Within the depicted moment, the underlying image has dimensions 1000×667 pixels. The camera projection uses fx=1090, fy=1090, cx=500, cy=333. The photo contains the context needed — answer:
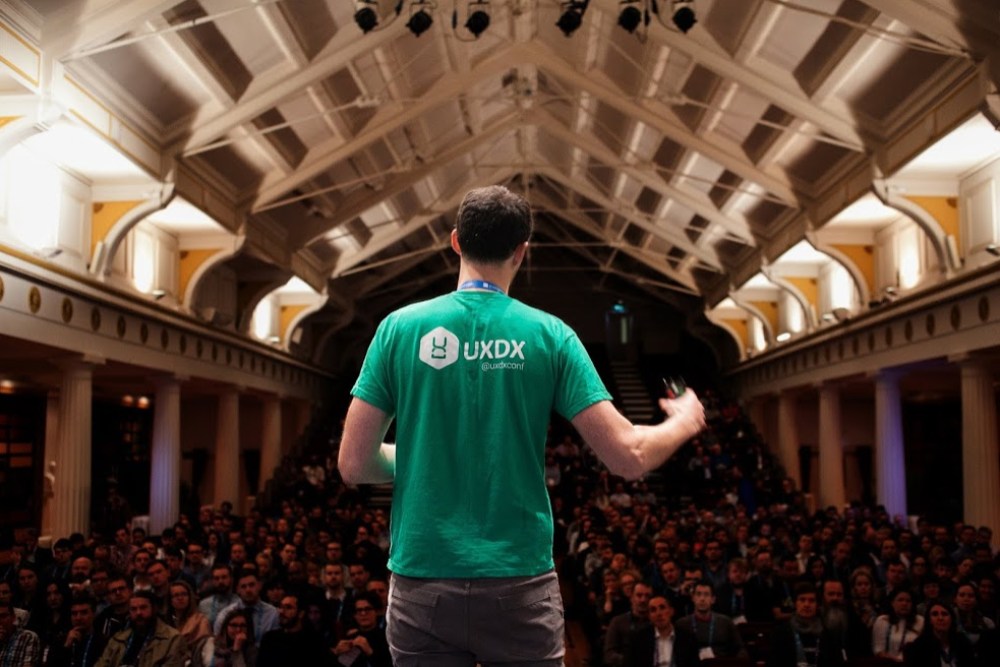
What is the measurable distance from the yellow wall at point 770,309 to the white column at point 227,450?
1433 cm

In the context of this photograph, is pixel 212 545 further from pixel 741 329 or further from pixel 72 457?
pixel 741 329

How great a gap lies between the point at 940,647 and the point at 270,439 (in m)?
22.3

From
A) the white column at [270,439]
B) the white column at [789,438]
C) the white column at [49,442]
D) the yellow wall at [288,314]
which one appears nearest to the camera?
the white column at [49,442]

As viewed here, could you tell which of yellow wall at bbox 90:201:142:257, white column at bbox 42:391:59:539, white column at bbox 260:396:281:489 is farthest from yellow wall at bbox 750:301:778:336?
yellow wall at bbox 90:201:142:257

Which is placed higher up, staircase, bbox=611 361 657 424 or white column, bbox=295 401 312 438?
staircase, bbox=611 361 657 424

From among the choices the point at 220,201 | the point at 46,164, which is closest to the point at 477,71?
the point at 220,201

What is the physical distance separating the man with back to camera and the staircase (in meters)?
31.0

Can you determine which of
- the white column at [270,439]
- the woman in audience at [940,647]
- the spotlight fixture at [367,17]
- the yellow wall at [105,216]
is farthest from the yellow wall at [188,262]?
the woman in audience at [940,647]

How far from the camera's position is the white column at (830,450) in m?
24.2

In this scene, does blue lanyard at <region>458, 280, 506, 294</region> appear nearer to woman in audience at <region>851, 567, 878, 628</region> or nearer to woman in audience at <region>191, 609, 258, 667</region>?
woman in audience at <region>191, 609, 258, 667</region>

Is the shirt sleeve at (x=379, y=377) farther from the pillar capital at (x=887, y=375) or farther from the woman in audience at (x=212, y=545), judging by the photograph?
the pillar capital at (x=887, y=375)

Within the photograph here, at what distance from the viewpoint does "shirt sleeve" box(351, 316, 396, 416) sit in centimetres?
223

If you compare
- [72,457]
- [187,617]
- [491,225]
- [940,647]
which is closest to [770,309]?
[72,457]

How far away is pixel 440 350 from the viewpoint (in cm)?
218
